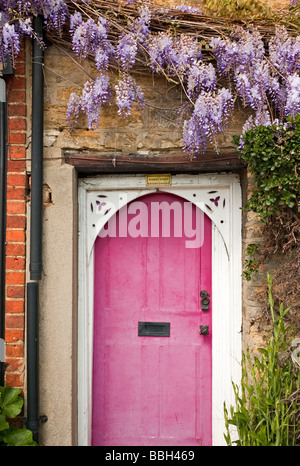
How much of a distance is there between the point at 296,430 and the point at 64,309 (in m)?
1.72

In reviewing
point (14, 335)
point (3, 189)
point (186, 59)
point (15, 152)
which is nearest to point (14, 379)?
point (14, 335)

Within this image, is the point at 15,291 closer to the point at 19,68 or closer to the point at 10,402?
the point at 10,402

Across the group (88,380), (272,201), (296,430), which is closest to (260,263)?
(272,201)

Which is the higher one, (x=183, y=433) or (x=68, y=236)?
(x=68, y=236)

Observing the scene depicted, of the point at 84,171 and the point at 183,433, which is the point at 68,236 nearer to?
the point at 84,171

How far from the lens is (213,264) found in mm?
3164

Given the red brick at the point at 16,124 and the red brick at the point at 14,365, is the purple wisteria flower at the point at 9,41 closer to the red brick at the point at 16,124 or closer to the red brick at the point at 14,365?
the red brick at the point at 16,124

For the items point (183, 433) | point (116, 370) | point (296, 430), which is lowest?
point (183, 433)

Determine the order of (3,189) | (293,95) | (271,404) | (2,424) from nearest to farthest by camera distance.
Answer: (271,404) → (2,424) → (293,95) → (3,189)

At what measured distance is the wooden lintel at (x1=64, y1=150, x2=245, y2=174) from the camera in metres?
3.01

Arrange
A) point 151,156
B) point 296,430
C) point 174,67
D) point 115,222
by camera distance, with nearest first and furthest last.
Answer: point 296,430 → point 174,67 → point 151,156 → point 115,222

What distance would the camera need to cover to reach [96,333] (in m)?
3.23

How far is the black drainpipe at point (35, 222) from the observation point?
2.88 metres

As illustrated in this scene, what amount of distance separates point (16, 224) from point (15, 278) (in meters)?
0.39
